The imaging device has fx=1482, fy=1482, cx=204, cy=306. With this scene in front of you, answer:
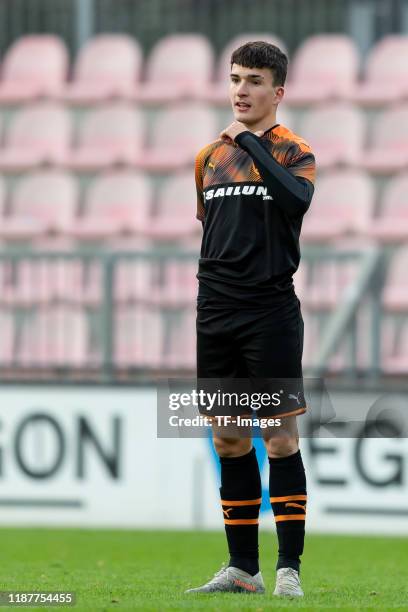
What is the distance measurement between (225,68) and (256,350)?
9001mm

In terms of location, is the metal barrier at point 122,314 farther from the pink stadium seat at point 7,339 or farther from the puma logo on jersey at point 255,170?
the puma logo on jersey at point 255,170

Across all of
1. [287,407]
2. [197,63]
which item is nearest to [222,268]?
[287,407]

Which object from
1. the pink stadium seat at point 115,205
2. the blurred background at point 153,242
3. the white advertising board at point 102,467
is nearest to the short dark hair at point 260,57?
the blurred background at point 153,242

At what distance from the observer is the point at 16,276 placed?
995 centimetres

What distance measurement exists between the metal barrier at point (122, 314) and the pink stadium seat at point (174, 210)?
6.74 ft

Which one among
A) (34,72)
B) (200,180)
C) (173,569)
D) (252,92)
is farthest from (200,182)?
(34,72)

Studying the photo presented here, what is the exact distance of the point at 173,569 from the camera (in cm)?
679

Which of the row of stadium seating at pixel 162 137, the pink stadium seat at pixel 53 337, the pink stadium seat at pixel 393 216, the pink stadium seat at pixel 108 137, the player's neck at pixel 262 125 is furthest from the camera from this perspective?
the pink stadium seat at pixel 108 137

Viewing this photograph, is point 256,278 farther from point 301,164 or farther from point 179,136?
point 179,136

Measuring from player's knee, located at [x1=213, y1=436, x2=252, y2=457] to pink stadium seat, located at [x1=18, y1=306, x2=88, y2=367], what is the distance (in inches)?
193

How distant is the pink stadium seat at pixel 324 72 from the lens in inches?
520

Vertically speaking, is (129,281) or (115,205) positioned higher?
(115,205)

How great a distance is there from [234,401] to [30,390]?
4.96 m

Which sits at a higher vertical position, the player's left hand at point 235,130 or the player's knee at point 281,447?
the player's left hand at point 235,130
